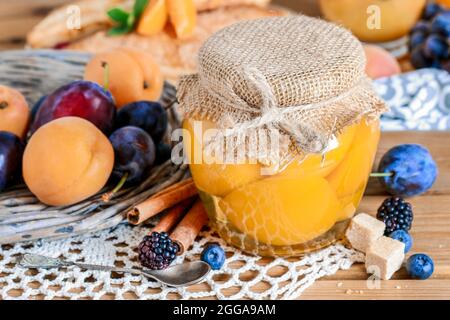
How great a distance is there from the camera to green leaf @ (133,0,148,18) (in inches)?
56.6

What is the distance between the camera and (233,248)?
91cm

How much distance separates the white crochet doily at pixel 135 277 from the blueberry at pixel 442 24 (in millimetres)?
634

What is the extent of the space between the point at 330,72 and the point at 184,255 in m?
0.30

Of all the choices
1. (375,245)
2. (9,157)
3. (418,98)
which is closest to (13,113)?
(9,157)

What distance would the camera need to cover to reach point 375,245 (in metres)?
0.85

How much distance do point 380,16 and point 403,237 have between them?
0.72 m

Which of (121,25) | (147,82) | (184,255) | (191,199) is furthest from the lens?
(121,25)

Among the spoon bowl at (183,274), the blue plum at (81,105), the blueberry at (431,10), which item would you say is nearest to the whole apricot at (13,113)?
the blue plum at (81,105)

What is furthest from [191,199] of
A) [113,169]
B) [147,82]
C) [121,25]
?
[121,25]

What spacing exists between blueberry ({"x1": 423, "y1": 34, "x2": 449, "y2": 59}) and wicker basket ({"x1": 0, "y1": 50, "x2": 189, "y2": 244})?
52 centimetres

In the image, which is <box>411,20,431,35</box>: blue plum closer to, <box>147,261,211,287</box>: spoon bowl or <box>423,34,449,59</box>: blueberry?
<box>423,34,449,59</box>: blueberry

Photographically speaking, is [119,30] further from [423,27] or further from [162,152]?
[423,27]

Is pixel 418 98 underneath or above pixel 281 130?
underneath

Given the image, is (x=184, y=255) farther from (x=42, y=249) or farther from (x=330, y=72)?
(x=330, y=72)
